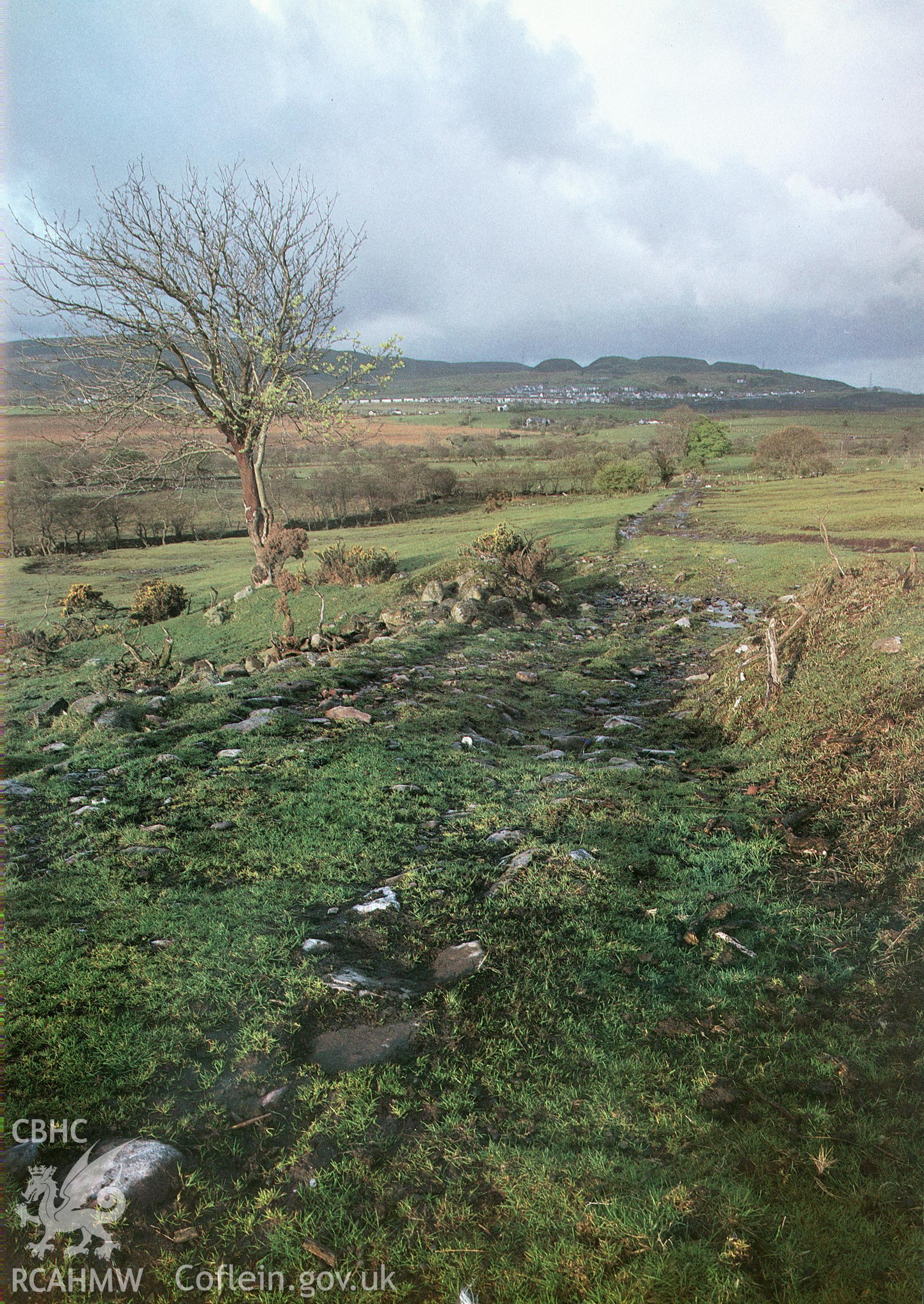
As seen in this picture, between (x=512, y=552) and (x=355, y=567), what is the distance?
4.31 meters

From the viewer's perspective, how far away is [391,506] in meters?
35.9

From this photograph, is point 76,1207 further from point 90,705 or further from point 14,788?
point 90,705

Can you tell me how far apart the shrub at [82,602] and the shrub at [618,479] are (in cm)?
3900

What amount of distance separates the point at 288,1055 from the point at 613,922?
195cm

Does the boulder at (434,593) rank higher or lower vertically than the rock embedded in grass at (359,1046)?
higher

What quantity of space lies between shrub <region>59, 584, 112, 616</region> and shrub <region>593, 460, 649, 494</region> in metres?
39.0

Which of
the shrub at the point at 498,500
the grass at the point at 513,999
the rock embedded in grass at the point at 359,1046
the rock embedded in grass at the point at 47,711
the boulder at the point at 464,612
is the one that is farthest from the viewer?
the shrub at the point at 498,500

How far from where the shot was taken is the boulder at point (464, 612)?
1236cm

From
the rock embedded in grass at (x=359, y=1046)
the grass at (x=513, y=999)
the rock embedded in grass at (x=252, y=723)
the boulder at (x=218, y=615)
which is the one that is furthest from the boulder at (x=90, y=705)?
the boulder at (x=218, y=615)

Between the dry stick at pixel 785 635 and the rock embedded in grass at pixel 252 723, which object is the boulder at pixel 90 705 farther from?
the dry stick at pixel 785 635

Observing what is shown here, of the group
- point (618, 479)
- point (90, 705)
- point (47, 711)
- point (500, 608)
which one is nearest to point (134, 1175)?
point (90, 705)

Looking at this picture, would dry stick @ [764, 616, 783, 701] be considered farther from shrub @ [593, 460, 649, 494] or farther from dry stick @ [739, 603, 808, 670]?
shrub @ [593, 460, 649, 494]

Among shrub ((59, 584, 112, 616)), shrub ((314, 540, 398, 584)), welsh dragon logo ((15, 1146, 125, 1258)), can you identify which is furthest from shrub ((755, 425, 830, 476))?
welsh dragon logo ((15, 1146, 125, 1258))

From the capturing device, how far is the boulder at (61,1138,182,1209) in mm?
2293
